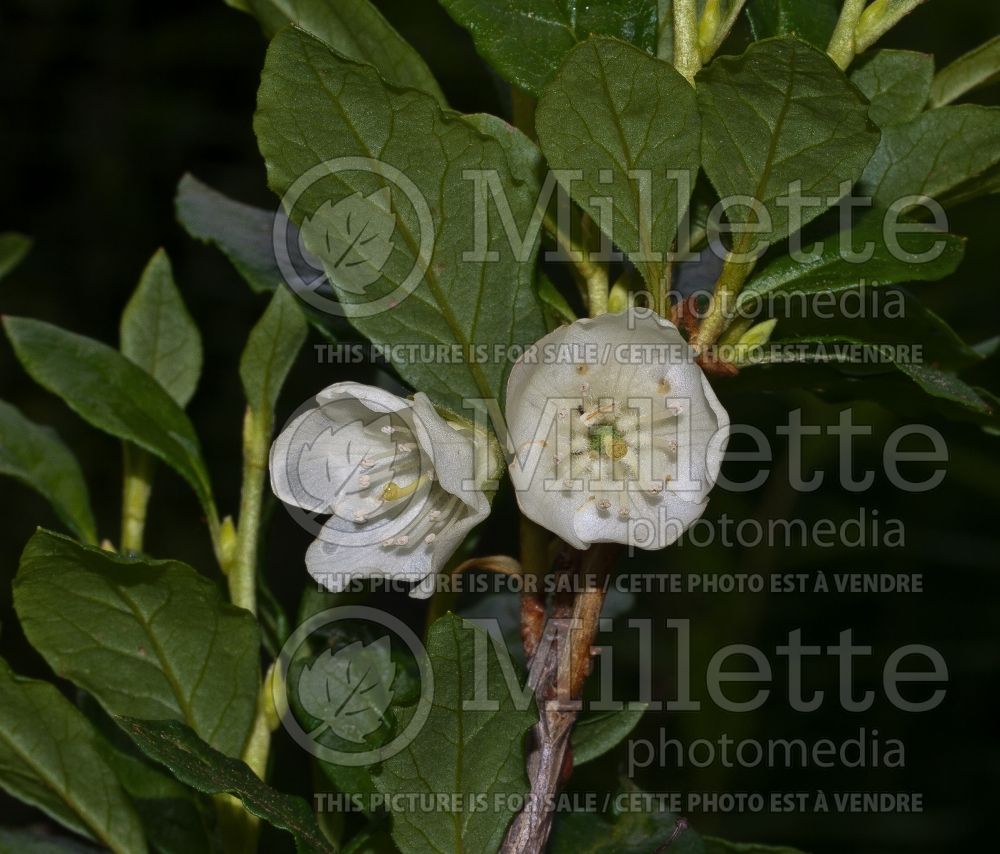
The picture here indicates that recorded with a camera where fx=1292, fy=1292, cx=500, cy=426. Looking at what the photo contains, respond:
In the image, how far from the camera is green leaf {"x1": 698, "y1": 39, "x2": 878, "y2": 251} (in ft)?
3.81

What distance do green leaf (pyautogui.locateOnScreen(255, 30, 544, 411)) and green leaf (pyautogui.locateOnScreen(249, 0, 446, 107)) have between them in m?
0.21

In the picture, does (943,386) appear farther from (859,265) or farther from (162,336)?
(162,336)

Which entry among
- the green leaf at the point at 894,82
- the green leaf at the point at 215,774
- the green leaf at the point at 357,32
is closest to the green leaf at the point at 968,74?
the green leaf at the point at 894,82

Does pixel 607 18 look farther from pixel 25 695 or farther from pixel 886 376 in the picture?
pixel 25 695

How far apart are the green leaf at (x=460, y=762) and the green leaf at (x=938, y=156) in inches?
26.7

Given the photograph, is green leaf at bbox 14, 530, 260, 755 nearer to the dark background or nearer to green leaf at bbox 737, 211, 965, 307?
the dark background

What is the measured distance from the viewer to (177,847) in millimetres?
1505

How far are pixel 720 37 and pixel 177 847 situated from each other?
1.08 meters

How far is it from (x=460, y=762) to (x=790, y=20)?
2.83ft

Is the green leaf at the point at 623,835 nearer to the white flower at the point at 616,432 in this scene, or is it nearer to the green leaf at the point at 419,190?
the white flower at the point at 616,432

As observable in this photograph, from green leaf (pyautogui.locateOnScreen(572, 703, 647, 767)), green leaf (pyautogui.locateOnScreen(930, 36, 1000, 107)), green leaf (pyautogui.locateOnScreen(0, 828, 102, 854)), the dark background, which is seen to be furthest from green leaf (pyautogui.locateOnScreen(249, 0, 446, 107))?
green leaf (pyautogui.locateOnScreen(0, 828, 102, 854))

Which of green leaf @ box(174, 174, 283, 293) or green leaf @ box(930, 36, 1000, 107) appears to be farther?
green leaf @ box(174, 174, 283, 293)

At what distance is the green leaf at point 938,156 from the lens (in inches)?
52.6

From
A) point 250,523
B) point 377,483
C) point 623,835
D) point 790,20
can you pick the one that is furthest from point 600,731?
point 790,20
